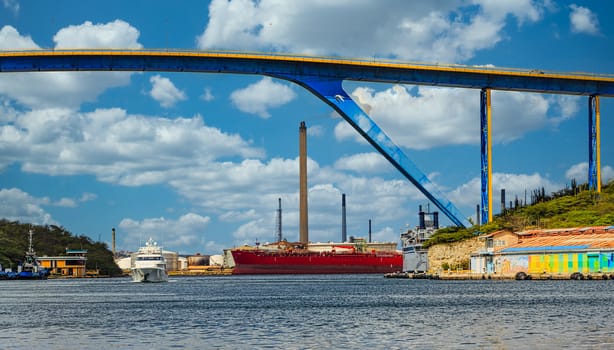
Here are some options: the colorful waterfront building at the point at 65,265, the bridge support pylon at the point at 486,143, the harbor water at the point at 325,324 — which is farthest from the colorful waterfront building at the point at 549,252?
the colorful waterfront building at the point at 65,265

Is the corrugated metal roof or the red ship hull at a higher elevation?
the corrugated metal roof

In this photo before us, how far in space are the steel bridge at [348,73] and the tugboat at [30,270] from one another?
205ft

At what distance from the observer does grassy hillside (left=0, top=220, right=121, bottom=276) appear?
153 metres

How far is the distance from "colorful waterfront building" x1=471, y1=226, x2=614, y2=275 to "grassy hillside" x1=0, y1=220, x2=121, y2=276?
3267 inches

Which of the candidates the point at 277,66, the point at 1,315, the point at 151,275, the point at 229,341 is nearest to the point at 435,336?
the point at 229,341

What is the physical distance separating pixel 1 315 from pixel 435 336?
22.3 metres

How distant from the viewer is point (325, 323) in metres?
34.3

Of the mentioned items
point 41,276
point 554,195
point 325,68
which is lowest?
point 41,276

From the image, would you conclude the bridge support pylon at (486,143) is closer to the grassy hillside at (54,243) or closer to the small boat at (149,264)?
the small boat at (149,264)

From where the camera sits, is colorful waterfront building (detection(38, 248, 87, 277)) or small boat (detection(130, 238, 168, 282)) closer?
small boat (detection(130, 238, 168, 282))

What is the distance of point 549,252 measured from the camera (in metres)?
79.2

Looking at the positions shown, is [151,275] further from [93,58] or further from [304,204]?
[304,204]

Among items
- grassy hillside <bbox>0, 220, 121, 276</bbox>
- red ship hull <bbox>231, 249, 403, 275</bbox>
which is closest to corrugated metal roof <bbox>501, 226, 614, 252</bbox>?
red ship hull <bbox>231, 249, 403, 275</bbox>

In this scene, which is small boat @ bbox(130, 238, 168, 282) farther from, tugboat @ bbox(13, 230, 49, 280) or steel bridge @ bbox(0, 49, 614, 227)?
tugboat @ bbox(13, 230, 49, 280)
